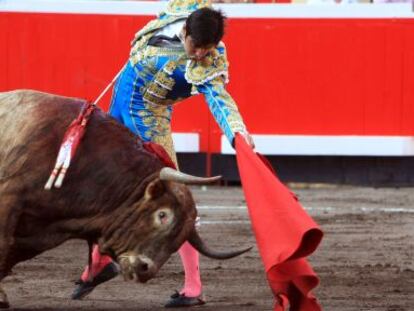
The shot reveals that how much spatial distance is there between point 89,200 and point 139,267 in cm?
31

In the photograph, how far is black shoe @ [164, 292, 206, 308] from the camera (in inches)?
239

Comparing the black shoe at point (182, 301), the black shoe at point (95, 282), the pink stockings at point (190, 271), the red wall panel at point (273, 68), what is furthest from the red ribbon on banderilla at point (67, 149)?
the red wall panel at point (273, 68)

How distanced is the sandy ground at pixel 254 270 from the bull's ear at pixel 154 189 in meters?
0.75

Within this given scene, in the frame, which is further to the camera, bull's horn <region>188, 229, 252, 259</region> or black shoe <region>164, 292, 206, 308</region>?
black shoe <region>164, 292, 206, 308</region>

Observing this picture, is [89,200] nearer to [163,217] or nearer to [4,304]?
[163,217]

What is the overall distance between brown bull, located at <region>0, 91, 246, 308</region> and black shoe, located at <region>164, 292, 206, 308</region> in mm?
732

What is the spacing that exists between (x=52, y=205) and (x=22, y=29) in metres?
5.17

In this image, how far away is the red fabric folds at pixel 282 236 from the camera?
16.9 ft

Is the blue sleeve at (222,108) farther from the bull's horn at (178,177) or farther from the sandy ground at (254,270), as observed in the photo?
the sandy ground at (254,270)

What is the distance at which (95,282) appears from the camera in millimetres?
5941

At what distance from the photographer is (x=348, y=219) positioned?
882cm

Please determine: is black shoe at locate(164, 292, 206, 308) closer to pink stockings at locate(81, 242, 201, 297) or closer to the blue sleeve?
pink stockings at locate(81, 242, 201, 297)

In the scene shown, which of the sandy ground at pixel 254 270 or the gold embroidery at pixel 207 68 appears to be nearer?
the gold embroidery at pixel 207 68

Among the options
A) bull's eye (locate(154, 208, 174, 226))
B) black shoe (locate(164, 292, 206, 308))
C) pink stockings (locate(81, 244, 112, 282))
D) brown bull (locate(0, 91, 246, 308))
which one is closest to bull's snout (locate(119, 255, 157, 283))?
brown bull (locate(0, 91, 246, 308))
